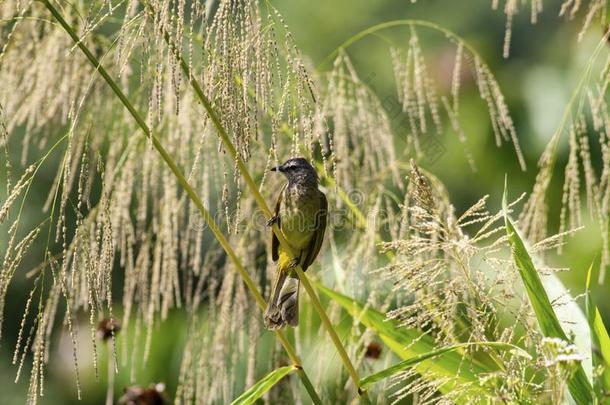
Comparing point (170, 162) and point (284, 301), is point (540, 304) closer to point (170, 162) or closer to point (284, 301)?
point (170, 162)

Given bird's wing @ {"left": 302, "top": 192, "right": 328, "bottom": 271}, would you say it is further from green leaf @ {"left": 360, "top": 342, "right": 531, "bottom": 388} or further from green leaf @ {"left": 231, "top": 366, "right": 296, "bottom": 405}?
green leaf @ {"left": 360, "top": 342, "right": 531, "bottom": 388}

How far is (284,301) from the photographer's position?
296 centimetres

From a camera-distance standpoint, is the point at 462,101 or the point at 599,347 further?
the point at 462,101

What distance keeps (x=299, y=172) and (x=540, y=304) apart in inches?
67.2

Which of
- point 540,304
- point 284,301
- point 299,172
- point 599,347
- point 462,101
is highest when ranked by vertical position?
point 462,101

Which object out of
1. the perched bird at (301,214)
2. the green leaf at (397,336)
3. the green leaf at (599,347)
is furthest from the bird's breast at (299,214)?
the green leaf at (599,347)

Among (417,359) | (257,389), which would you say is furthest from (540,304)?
(257,389)

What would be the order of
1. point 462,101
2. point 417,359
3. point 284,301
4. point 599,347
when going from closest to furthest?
point 417,359 → point 599,347 → point 284,301 → point 462,101

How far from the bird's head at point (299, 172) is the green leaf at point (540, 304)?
136 centimetres

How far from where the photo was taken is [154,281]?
8.59 feet

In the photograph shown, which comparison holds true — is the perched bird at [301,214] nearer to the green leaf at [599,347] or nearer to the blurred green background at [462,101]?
the green leaf at [599,347]

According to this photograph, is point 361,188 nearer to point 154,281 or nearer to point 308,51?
point 154,281

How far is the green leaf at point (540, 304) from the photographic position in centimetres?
179

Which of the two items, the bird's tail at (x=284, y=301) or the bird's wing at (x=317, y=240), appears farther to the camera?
the bird's wing at (x=317, y=240)
